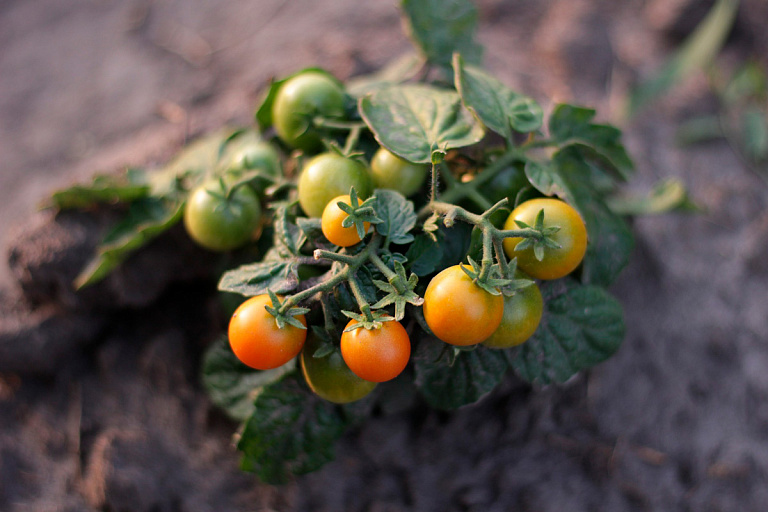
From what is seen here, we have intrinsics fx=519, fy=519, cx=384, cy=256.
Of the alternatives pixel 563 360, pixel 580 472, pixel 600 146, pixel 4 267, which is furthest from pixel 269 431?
pixel 4 267

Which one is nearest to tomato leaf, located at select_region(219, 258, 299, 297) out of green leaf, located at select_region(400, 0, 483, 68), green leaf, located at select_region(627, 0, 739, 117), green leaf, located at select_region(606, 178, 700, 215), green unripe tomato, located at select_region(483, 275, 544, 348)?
green unripe tomato, located at select_region(483, 275, 544, 348)

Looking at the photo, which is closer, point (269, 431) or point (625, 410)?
point (269, 431)

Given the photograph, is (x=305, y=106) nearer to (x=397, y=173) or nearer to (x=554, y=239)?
(x=397, y=173)

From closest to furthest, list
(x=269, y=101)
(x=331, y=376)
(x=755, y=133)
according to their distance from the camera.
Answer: (x=331, y=376) < (x=269, y=101) < (x=755, y=133)

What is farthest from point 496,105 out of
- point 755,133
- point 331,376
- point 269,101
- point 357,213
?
point 755,133

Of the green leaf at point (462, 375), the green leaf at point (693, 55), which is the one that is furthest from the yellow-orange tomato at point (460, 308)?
the green leaf at point (693, 55)

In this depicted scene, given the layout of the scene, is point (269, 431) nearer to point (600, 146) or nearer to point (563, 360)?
point (563, 360)

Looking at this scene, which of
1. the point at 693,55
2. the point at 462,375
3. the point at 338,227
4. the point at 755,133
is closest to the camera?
the point at 338,227

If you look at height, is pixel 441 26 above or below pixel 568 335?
above
